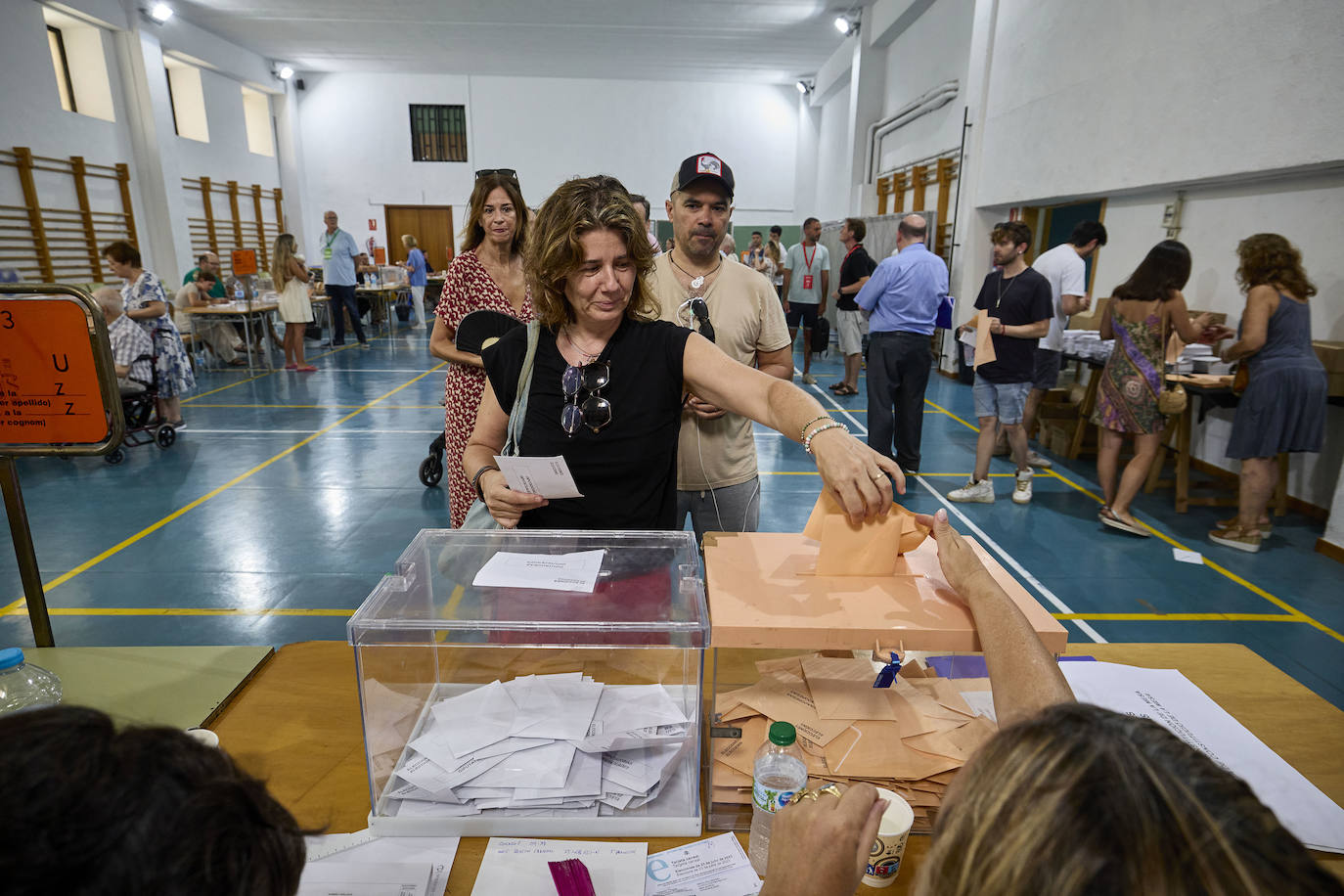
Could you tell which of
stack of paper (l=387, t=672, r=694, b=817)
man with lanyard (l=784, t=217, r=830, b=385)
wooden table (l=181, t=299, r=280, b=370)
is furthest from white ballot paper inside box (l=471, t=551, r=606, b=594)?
wooden table (l=181, t=299, r=280, b=370)

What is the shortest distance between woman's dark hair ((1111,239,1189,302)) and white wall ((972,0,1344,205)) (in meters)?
0.97

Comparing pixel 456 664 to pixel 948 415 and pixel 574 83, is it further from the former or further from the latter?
pixel 574 83

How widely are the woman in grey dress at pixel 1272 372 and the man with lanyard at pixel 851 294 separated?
3.96 meters

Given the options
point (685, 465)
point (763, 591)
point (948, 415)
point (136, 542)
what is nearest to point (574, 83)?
point (948, 415)

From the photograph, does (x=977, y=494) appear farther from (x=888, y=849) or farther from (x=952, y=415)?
(x=888, y=849)

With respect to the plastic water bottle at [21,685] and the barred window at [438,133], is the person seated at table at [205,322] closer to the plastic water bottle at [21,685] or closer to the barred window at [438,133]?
the barred window at [438,133]

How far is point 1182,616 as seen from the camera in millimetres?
3412

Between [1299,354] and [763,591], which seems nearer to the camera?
[763,591]

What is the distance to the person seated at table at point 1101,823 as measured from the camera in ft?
1.61

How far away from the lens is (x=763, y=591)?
1.22 m

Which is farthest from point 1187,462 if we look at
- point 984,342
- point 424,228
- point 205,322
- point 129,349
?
point 424,228

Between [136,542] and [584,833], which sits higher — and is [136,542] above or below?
below

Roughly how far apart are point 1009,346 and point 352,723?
458 cm

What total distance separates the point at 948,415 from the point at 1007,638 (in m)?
6.96
